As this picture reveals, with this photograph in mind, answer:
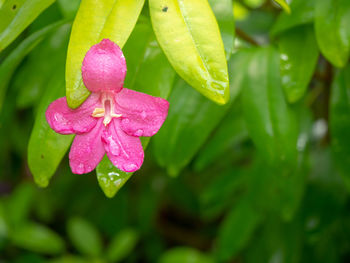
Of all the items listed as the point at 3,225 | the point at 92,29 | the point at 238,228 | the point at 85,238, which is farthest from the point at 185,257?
the point at 92,29

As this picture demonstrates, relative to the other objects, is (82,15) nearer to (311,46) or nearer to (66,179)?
(311,46)

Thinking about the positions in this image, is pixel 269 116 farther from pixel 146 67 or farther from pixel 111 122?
pixel 111 122

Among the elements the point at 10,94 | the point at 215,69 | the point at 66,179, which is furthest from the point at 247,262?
the point at 215,69

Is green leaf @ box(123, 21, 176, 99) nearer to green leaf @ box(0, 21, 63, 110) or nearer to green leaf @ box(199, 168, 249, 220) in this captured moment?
green leaf @ box(0, 21, 63, 110)

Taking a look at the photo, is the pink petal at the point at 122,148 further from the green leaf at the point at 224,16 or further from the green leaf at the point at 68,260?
the green leaf at the point at 68,260

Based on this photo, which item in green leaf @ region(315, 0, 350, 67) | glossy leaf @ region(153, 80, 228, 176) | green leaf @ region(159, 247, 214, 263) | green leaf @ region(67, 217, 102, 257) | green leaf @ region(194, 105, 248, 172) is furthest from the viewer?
green leaf @ region(67, 217, 102, 257)

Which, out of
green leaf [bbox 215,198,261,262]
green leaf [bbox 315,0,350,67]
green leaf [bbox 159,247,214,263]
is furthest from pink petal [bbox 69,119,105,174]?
green leaf [bbox 159,247,214,263]

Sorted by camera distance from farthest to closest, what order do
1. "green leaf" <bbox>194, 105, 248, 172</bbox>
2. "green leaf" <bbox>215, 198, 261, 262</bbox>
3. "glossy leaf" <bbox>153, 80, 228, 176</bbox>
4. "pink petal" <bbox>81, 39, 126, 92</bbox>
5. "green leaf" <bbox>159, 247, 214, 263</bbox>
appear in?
1. "green leaf" <bbox>159, 247, 214, 263</bbox>
2. "green leaf" <bbox>215, 198, 261, 262</bbox>
3. "green leaf" <bbox>194, 105, 248, 172</bbox>
4. "glossy leaf" <bbox>153, 80, 228, 176</bbox>
5. "pink petal" <bbox>81, 39, 126, 92</bbox>
